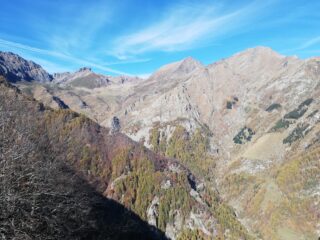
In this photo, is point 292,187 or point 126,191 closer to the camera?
point 126,191

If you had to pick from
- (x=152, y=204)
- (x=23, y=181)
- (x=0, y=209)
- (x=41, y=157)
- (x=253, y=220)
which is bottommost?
(x=253, y=220)

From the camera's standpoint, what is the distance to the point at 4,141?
22.6 meters

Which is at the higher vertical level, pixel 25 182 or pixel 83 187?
pixel 25 182

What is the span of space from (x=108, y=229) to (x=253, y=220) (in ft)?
423

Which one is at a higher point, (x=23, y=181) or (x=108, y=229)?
(x=23, y=181)

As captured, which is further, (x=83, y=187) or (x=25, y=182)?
(x=83, y=187)

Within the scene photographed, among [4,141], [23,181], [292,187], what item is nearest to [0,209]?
[23,181]

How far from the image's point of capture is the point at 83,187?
5397 centimetres

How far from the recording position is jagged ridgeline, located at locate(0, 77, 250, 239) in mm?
Answer: 22359

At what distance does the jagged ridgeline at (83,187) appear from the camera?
2236cm

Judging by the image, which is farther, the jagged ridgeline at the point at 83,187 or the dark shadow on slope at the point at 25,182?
the jagged ridgeline at the point at 83,187

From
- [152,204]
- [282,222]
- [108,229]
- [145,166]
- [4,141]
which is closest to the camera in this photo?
[4,141]

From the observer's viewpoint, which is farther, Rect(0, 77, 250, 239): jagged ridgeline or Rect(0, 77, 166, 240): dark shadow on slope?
Rect(0, 77, 250, 239): jagged ridgeline

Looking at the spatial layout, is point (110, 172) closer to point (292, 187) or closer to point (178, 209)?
point (178, 209)
